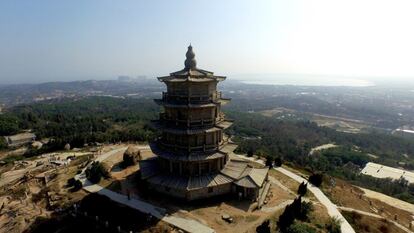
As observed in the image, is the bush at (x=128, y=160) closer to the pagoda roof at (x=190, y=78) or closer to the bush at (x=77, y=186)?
the bush at (x=77, y=186)

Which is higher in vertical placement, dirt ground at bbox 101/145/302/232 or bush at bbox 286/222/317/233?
bush at bbox 286/222/317/233

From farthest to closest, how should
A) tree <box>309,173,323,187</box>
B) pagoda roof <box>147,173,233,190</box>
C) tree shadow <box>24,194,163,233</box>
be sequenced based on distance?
tree <box>309,173,323,187</box>, pagoda roof <box>147,173,233,190</box>, tree shadow <box>24,194,163,233</box>

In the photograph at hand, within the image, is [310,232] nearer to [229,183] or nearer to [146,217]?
[229,183]

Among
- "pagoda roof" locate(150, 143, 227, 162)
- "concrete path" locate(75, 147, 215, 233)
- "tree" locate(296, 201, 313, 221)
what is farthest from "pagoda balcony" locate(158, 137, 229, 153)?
"tree" locate(296, 201, 313, 221)

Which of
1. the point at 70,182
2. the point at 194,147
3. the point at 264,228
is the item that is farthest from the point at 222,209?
the point at 70,182

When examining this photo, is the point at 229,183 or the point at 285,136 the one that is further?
the point at 285,136

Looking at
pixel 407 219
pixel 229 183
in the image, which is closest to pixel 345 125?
pixel 407 219

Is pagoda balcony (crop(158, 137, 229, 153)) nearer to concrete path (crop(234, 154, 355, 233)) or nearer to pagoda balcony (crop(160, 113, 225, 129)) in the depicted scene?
pagoda balcony (crop(160, 113, 225, 129))
